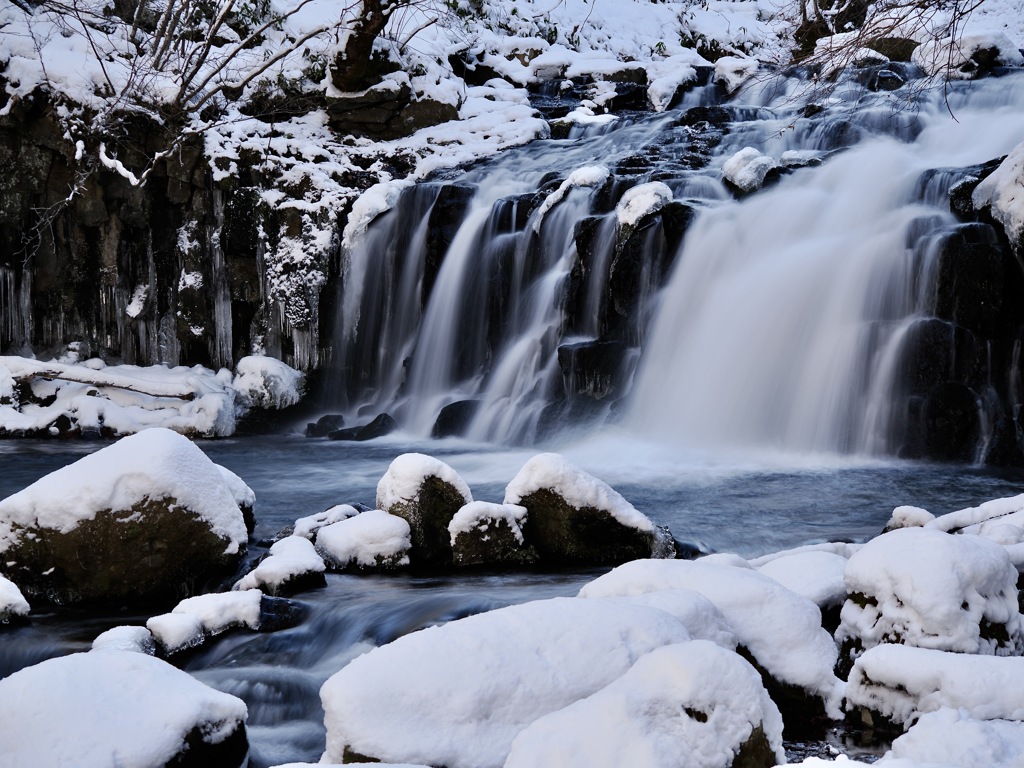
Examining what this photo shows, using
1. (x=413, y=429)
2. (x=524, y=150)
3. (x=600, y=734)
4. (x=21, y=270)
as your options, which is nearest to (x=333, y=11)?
(x=524, y=150)

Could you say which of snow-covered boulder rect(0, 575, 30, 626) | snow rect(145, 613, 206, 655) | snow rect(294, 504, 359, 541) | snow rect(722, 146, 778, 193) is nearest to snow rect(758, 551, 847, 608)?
snow rect(145, 613, 206, 655)

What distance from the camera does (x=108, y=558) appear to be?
4457mm

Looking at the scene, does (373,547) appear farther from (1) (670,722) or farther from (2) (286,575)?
(1) (670,722)

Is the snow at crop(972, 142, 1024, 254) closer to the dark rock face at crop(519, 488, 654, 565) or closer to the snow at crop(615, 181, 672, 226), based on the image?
the snow at crop(615, 181, 672, 226)

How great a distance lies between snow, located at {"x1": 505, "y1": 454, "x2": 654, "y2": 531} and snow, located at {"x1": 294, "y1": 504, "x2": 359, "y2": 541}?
1154 mm

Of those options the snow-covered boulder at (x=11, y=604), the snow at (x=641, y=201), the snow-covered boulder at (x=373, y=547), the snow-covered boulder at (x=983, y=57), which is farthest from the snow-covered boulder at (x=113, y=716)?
the snow-covered boulder at (x=983, y=57)

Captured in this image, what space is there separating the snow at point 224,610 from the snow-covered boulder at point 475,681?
1773mm

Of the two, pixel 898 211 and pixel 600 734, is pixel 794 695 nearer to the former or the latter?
pixel 600 734

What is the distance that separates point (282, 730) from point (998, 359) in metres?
6.56

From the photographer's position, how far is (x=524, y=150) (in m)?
13.4

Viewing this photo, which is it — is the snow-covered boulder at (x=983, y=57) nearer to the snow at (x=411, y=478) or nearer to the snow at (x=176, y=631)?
the snow at (x=411, y=478)

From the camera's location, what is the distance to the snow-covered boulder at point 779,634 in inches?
114

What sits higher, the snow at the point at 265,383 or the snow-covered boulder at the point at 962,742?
the snow at the point at 265,383

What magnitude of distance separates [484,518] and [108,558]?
1.91m
